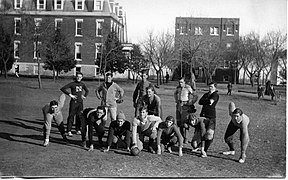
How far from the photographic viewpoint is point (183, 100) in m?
2.91

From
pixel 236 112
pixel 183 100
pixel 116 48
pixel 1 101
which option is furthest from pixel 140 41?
pixel 1 101

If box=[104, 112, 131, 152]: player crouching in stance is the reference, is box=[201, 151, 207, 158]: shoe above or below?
below

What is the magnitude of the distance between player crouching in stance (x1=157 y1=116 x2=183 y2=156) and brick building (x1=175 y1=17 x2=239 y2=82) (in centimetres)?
54

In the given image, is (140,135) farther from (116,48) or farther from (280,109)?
(280,109)

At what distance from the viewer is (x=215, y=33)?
2986 mm

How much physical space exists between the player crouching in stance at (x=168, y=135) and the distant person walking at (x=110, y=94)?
507 millimetres

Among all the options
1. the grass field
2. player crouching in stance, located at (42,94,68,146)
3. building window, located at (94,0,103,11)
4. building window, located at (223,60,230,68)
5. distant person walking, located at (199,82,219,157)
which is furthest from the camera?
building window, located at (223,60,230,68)

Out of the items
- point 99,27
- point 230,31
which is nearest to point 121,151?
point 99,27

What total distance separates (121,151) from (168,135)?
431 millimetres

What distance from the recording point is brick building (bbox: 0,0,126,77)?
9.66 feet

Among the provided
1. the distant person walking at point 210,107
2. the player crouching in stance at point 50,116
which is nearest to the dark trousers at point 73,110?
the player crouching in stance at point 50,116

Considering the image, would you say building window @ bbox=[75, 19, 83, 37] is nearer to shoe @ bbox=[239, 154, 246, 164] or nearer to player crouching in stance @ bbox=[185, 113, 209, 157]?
player crouching in stance @ bbox=[185, 113, 209, 157]

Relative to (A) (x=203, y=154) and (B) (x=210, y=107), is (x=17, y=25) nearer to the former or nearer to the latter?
(B) (x=210, y=107)

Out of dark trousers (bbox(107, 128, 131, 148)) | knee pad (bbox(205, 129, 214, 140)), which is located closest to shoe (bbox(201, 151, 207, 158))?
knee pad (bbox(205, 129, 214, 140))
